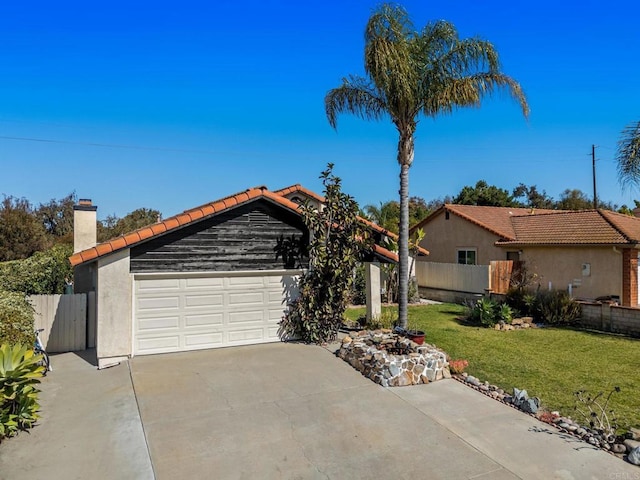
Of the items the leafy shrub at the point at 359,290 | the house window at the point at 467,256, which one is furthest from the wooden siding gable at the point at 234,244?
the house window at the point at 467,256

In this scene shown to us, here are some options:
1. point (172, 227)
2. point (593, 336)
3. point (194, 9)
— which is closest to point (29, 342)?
point (172, 227)

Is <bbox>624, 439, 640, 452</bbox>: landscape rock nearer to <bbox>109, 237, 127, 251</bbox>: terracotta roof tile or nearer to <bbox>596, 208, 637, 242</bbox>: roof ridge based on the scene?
<bbox>109, 237, 127, 251</bbox>: terracotta roof tile

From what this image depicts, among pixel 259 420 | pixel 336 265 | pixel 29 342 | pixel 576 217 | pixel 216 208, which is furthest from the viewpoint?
pixel 576 217

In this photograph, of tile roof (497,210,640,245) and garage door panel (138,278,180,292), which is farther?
tile roof (497,210,640,245)

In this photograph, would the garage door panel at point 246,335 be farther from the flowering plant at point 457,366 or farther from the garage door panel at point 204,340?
the flowering plant at point 457,366

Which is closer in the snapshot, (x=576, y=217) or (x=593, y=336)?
(x=593, y=336)

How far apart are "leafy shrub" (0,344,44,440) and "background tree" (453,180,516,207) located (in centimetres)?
4165

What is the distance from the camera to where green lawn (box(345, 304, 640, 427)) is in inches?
301

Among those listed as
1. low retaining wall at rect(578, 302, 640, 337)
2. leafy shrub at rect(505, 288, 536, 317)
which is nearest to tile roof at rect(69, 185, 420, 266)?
leafy shrub at rect(505, 288, 536, 317)

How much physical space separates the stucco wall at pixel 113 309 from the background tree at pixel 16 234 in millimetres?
20177

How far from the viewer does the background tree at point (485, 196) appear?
136ft

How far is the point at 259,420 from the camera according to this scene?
21.5 feet

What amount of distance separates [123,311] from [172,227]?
226 cm

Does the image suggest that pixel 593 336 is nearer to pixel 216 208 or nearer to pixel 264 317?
pixel 264 317
